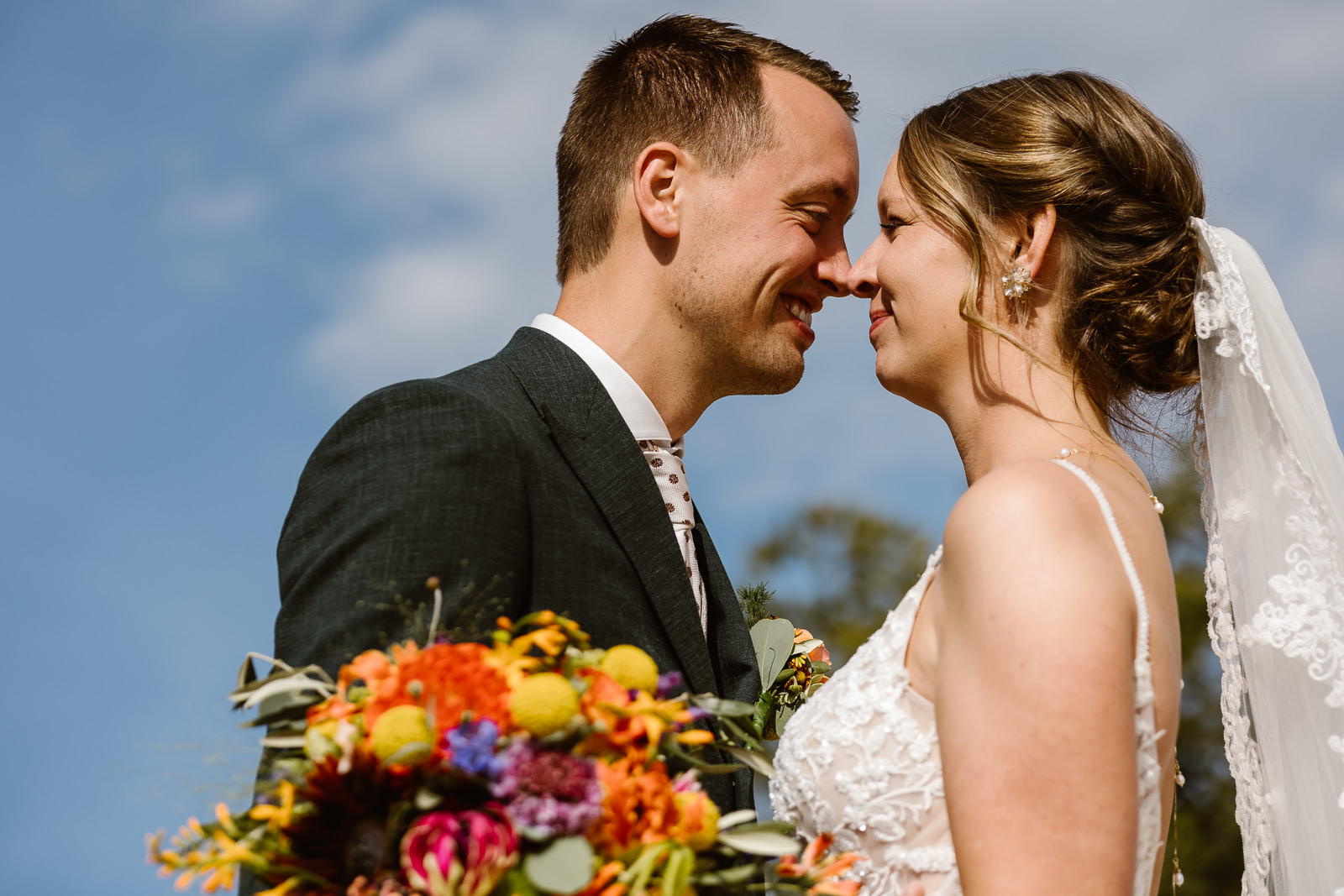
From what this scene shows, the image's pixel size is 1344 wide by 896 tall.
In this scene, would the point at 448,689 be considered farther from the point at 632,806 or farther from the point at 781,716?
the point at 781,716

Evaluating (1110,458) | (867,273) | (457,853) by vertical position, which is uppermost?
(867,273)

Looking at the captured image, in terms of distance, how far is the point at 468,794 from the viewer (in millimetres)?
2201

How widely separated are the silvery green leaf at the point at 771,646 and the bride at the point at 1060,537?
0.89 metres

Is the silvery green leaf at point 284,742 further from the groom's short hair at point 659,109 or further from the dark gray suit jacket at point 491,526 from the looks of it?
the groom's short hair at point 659,109

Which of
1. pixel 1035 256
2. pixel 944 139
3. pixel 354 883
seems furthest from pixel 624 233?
pixel 354 883

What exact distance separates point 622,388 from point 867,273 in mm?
1199

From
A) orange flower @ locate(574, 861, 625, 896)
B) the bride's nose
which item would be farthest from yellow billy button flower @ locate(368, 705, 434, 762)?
the bride's nose

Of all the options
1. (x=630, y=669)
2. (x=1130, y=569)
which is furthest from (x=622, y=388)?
(x=630, y=669)

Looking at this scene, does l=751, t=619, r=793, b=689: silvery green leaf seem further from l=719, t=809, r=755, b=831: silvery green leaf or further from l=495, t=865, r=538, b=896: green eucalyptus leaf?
l=495, t=865, r=538, b=896: green eucalyptus leaf

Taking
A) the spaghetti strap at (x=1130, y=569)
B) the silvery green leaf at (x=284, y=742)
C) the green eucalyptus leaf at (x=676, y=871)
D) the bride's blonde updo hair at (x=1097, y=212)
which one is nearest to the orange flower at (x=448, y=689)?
the silvery green leaf at (x=284, y=742)

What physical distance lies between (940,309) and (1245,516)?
56.8 inches

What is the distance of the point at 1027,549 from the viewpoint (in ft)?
10.5

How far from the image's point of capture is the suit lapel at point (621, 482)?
4.00 metres

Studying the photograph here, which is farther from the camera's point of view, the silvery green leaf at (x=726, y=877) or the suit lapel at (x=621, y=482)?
the suit lapel at (x=621, y=482)
